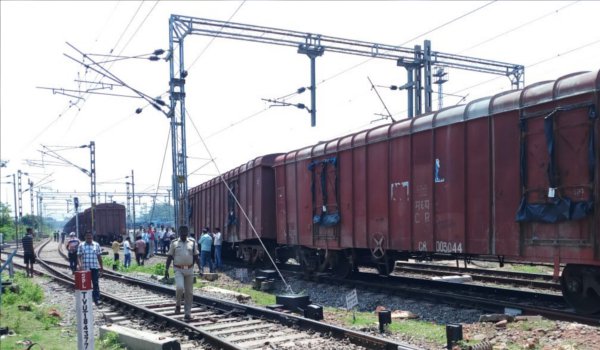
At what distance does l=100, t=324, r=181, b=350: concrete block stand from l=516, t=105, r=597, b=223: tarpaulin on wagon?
19.1 ft

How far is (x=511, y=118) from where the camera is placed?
966 cm

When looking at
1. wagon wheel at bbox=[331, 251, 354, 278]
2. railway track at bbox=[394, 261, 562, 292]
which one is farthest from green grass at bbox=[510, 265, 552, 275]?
wagon wheel at bbox=[331, 251, 354, 278]

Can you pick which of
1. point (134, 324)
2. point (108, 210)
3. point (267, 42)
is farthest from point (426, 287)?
point (108, 210)

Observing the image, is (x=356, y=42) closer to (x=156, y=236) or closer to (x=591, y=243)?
(x=591, y=243)

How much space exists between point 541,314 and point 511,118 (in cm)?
326

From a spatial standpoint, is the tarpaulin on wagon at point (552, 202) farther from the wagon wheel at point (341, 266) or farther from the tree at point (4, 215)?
the tree at point (4, 215)

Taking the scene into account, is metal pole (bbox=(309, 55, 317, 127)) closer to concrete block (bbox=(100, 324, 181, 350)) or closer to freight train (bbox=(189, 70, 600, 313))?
freight train (bbox=(189, 70, 600, 313))

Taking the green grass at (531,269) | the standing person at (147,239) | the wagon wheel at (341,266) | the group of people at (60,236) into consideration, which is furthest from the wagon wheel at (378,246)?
the group of people at (60,236)

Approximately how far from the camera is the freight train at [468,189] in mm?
8555

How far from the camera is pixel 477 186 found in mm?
10312

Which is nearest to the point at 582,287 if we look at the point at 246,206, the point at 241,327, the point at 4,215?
the point at 241,327

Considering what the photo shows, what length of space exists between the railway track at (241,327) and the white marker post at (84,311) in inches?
82.7

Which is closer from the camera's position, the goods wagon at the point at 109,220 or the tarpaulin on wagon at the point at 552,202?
the tarpaulin on wagon at the point at 552,202

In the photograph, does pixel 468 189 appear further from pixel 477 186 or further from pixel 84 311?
pixel 84 311
